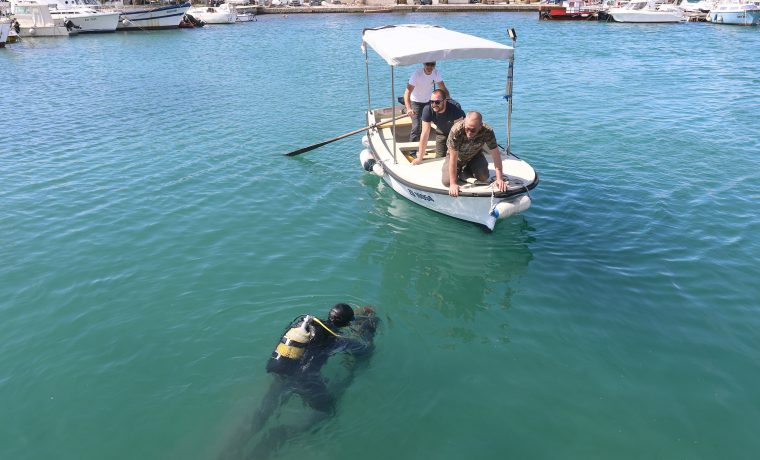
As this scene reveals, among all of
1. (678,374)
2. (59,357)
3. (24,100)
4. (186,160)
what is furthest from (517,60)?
(59,357)

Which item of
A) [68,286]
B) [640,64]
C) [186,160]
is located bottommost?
[68,286]

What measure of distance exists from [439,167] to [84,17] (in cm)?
5633

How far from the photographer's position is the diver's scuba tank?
6414 mm

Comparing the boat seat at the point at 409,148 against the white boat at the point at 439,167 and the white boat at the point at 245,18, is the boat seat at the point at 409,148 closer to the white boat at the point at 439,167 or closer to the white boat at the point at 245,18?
the white boat at the point at 439,167

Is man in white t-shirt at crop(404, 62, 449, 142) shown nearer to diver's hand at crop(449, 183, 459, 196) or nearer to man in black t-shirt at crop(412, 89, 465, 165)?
man in black t-shirt at crop(412, 89, 465, 165)

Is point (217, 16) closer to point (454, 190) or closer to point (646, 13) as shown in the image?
point (646, 13)

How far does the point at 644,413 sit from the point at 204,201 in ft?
33.1

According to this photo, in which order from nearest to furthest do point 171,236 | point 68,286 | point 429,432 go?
point 429,432 → point 68,286 → point 171,236

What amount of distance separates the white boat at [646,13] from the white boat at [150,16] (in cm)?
4648

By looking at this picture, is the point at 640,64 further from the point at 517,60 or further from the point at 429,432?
the point at 429,432

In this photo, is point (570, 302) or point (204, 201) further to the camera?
point (204, 201)

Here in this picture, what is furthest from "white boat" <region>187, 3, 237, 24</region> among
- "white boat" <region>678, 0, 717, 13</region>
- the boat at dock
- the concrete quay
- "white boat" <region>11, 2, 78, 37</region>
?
"white boat" <region>678, 0, 717, 13</region>

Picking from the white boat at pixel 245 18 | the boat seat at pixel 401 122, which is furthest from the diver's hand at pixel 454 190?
the white boat at pixel 245 18

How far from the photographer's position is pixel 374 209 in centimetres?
1228
